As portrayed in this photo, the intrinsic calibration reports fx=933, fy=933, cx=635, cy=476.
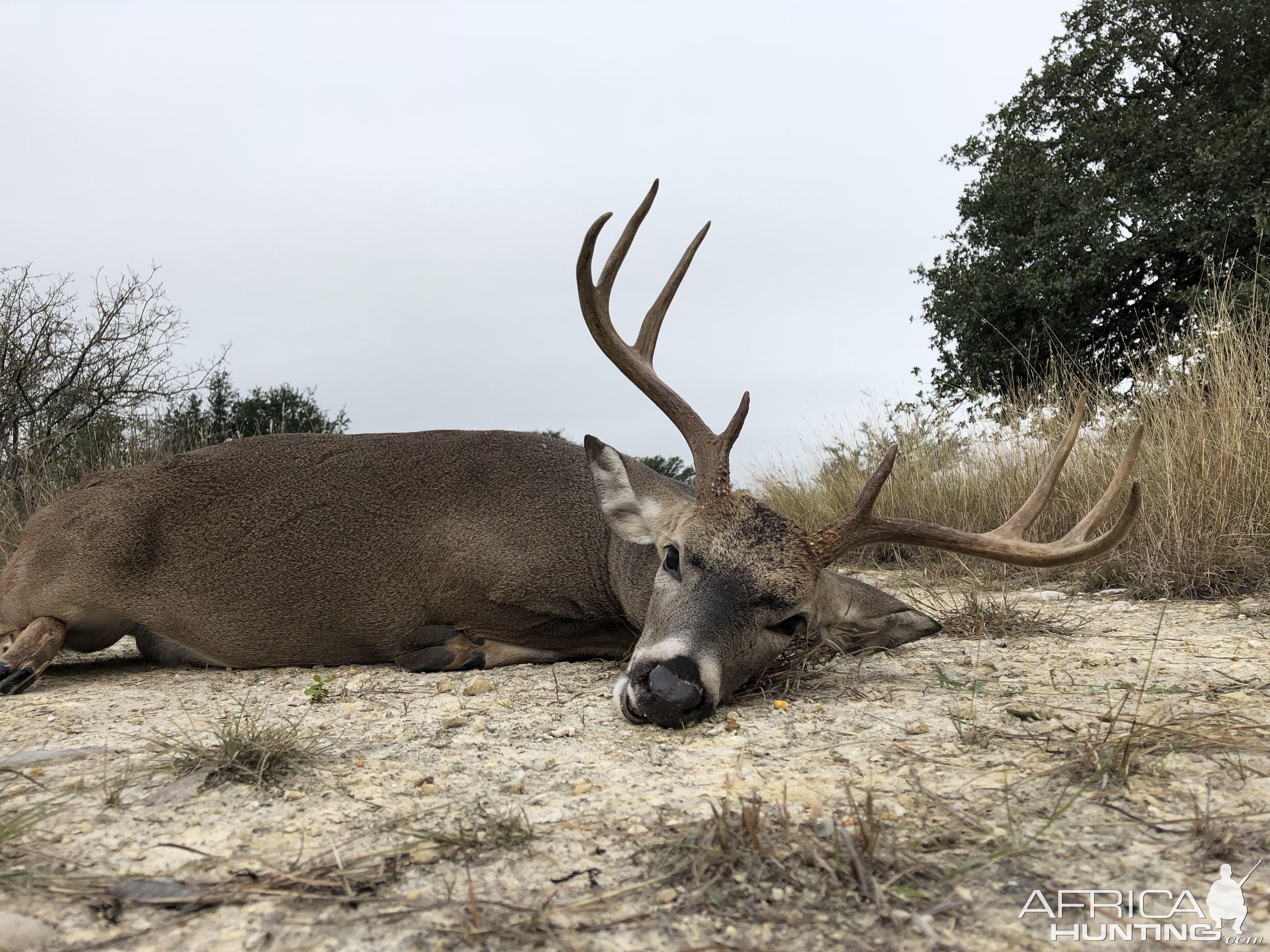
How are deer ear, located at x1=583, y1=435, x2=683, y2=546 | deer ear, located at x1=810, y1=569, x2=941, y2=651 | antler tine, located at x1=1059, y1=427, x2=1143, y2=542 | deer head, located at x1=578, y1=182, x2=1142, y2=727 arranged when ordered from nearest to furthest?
deer head, located at x1=578, y1=182, x2=1142, y2=727
antler tine, located at x1=1059, y1=427, x2=1143, y2=542
deer ear, located at x1=810, y1=569, x2=941, y2=651
deer ear, located at x1=583, y1=435, x2=683, y2=546

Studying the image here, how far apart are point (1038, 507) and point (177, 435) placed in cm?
1143

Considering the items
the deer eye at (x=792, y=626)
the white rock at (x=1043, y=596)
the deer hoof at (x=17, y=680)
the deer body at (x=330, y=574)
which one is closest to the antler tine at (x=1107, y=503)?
the deer eye at (x=792, y=626)

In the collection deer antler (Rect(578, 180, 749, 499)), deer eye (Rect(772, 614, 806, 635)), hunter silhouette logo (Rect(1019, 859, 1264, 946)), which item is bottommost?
hunter silhouette logo (Rect(1019, 859, 1264, 946))

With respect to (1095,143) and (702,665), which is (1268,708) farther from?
(1095,143)

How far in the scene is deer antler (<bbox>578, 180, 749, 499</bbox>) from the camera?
4.06m

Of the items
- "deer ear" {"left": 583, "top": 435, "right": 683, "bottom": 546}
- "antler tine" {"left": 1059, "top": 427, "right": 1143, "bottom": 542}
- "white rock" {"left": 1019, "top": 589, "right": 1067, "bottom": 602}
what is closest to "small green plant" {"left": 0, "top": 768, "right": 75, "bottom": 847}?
"deer ear" {"left": 583, "top": 435, "right": 683, "bottom": 546}

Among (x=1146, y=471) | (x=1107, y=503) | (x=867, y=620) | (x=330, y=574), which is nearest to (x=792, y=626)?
(x=867, y=620)

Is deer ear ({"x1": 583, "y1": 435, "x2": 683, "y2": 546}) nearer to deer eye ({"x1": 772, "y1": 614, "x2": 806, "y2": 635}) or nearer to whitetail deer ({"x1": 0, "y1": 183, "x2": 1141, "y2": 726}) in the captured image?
whitetail deer ({"x1": 0, "y1": 183, "x2": 1141, "y2": 726})

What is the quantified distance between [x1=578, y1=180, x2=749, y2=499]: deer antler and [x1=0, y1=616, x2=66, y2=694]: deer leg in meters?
3.06

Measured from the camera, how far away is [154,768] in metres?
2.65

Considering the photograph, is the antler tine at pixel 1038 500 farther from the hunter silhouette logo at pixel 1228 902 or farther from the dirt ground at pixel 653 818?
the hunter silhouette logo at pixel 1228 902

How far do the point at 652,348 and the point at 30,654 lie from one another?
3.41 meters

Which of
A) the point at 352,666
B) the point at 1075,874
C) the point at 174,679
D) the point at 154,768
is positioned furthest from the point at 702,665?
the point at 174,679

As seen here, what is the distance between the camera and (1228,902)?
182 cm
